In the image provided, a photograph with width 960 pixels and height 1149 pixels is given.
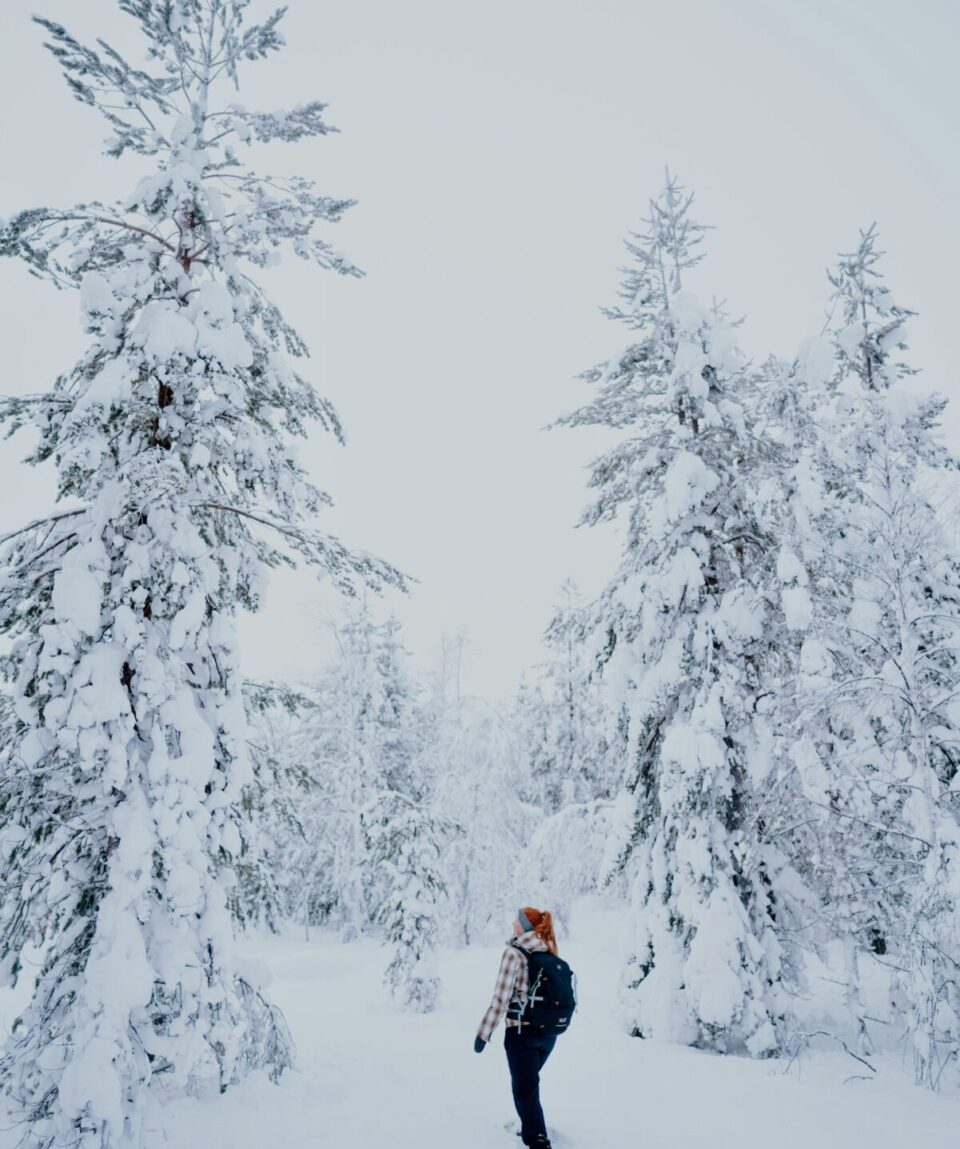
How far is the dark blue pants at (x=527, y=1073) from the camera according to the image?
18.4 ft

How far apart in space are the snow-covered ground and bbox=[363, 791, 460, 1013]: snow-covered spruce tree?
3793mm

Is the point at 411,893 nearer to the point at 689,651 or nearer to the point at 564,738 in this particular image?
the point at 689,651

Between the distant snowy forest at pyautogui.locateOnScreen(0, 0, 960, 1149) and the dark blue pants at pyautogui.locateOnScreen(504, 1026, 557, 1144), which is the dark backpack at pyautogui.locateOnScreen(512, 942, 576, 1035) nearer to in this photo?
the dark blue pants at pyautogui.locateOnScreen(504, 1026, 557, 1144)

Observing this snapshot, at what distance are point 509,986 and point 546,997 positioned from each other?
1.10 feet

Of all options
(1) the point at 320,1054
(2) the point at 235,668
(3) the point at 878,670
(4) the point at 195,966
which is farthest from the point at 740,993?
(2) the point at 235,668

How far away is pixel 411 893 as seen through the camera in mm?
15414

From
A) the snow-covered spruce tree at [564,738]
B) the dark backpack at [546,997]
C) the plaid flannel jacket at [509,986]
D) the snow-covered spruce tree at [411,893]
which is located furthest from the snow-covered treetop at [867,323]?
the snow-covered spruce tree at [564,738]

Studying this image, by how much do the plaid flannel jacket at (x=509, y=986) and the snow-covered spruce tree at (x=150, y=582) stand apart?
2105 millimetres

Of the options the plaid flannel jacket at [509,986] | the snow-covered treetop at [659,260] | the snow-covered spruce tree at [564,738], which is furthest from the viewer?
the snow-covered spruce tree at [564,738]

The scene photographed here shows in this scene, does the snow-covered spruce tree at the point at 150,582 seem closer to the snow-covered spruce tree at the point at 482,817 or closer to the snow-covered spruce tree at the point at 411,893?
the snow-covered spruce tree at the point at 411,893

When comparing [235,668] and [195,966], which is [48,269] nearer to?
[235,668]

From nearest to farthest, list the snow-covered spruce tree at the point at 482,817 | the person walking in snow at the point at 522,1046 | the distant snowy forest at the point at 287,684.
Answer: the distant snowy forest at the point at 287,684, the person walking in snow at the point at 522,1046, the snow-covered spruce tree at the point at 482,817

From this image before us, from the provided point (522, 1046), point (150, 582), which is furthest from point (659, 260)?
point (522, 1046)

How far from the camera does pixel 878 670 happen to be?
28.5 feet
